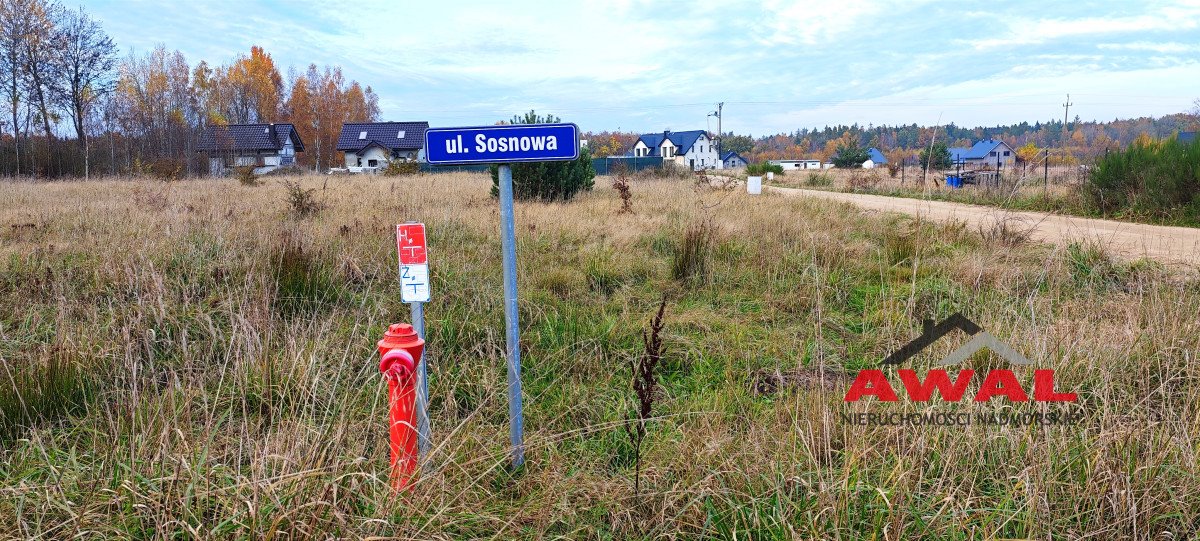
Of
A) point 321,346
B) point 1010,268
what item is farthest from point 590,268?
point 1010,268

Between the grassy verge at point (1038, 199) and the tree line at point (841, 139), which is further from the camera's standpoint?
the tree line at point (841, 139)

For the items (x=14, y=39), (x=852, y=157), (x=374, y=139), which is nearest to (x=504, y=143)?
(x=14, y=39)

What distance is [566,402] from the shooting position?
11.0ft

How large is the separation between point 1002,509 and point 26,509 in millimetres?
3103

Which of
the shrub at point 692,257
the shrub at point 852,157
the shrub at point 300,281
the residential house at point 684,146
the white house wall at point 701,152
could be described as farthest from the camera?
the white house wall at point 701,152

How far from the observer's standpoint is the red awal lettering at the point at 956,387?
9.37ft

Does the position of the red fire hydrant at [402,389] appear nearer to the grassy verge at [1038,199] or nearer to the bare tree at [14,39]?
the grassy verge at [1038,199]

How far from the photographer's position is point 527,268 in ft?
19.6

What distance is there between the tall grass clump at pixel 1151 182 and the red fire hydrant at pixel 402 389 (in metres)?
11.6

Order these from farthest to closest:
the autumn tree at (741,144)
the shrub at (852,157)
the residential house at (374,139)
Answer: the autumn tree at (741,144), the shrub at (852,157), the residential house at (374,139)

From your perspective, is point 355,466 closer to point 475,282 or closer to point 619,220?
point 475,282

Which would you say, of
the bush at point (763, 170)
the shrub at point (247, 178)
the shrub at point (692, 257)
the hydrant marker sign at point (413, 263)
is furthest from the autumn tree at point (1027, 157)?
the shrub at point (247, 178)

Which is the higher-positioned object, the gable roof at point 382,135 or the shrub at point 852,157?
the gable roof at point 382,135

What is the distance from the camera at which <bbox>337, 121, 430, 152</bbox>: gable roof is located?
5459cm
